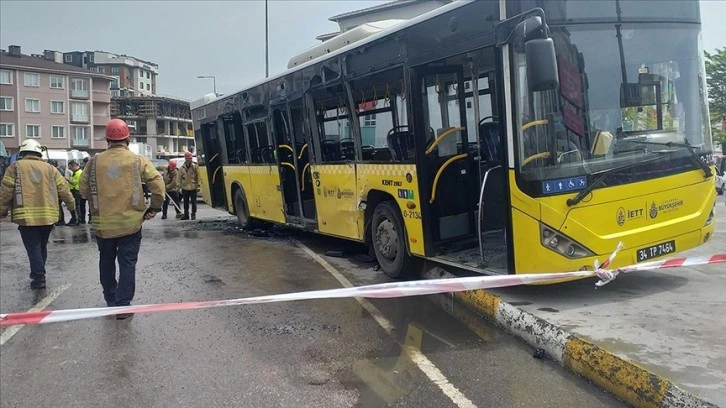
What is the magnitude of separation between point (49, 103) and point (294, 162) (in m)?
78.8

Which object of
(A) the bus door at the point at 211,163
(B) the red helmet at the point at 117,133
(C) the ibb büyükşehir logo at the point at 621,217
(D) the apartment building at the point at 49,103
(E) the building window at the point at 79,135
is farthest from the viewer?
(E) the building window at the point at 79,135

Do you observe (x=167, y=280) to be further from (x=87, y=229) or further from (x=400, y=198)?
(x=87, y=229)

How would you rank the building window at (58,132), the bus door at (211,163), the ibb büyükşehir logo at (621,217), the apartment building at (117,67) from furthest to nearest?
the apartment building at (117,67) < the building window at (58,132) < the bus door at (211,163) < the ibb büyükşehir logo at (621,217)

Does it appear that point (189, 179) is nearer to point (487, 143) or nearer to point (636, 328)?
point (487, 143)

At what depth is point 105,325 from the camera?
5.87m

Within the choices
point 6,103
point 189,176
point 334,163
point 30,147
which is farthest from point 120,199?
point 6,103

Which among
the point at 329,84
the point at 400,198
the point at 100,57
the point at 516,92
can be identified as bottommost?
the point at 400,198

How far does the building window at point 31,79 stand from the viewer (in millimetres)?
74619

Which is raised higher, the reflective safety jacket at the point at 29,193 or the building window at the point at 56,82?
the building window at the point at 56,82

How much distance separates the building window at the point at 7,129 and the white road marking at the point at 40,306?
7664cm

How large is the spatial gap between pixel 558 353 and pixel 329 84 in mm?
5229

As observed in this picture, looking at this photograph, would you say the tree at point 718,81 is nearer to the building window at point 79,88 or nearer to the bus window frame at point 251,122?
the bus window frame at point 251,122

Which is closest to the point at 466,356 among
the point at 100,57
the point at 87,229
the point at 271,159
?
the point at 271,159

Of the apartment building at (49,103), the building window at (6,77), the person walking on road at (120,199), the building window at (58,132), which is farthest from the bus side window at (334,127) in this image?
the building window at (58,132)
